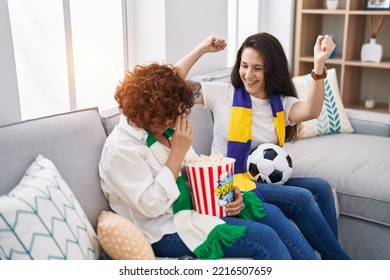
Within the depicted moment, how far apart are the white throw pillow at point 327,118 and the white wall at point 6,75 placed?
1.69 meters

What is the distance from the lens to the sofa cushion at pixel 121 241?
135cm

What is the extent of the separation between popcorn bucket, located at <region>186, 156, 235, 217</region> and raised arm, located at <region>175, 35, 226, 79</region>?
1.46 ft

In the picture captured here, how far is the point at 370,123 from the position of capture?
279 cm

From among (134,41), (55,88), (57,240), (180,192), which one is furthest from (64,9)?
(57,240)

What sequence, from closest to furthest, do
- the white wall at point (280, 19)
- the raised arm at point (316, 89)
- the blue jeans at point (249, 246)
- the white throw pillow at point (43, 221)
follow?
the white throw pillow at point (43, 221)
the blue jeans at point (249, 246)
the raised arm at point (316, 89)
the white wall at point (280, 19)

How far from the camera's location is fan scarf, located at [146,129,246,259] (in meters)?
1.44

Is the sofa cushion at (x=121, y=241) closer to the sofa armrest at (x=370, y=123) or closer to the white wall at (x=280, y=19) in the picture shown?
the sofa armrest at (x=370, y=123)

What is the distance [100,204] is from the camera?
5.03 feet

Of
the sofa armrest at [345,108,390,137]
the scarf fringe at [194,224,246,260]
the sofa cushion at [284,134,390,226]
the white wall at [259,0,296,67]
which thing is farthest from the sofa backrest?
the white wall at [259,0,296,67]

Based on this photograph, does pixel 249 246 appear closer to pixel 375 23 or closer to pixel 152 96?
pixel 152 96

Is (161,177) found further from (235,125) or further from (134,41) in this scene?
(134,41)

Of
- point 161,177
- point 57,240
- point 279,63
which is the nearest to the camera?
point 57,240

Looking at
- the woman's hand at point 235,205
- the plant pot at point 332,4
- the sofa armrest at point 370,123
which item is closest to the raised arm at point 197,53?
the woman's hand at point 235,205
